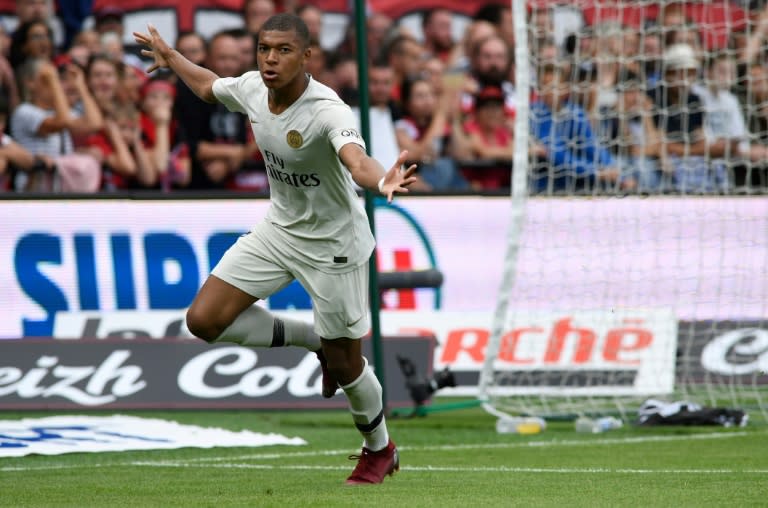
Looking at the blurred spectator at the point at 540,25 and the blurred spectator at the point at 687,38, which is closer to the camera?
the blurred spectator at the point at 540,25

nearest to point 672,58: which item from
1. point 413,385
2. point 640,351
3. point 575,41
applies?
point 575,41

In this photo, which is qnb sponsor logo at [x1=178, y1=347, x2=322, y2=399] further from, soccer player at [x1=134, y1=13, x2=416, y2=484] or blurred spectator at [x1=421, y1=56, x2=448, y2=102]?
blurred spectator at [x1=421, y1=56, x2=448, y2=102]

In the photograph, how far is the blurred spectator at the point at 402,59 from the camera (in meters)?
16.7

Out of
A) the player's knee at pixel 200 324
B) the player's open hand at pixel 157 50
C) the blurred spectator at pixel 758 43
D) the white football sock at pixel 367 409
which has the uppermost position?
the player's open hand at pixel 157 50

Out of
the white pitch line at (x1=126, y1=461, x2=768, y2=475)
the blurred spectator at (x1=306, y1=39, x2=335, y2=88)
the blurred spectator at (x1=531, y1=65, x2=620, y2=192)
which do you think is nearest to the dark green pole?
the blurred spectator at (x1=531, y1=65, x2=620, y2=192)

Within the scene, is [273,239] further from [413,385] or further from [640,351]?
[640,351]

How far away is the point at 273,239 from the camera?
791cm

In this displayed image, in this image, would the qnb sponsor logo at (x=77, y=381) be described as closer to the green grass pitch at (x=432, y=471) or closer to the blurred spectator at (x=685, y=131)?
the green grass pitch at (x=432, y=471)

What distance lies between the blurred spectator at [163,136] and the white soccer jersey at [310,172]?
7616 millimetres

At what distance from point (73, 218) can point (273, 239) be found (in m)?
6.53

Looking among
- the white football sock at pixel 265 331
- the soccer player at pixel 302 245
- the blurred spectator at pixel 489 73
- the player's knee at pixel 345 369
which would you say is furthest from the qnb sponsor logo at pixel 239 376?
the blurred spectator at pixel 489 73

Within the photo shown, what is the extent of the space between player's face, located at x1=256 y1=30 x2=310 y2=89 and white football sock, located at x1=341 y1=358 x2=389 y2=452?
66.6 inches

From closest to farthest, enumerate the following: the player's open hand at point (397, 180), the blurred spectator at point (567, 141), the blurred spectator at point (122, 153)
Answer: the player's open hand at point (397, 180) < the blurred spectator at point (567, 141) < the blurred spectator at point (122, 153)

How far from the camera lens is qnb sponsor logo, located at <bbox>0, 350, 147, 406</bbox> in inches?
470
